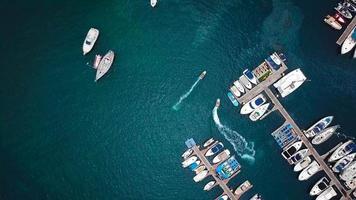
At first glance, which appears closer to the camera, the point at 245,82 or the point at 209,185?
the point at 209,185

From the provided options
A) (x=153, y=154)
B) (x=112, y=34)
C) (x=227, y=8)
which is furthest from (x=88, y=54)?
(x=227, y=8)

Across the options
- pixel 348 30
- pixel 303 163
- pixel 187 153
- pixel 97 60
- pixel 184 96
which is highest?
pixel 97 60

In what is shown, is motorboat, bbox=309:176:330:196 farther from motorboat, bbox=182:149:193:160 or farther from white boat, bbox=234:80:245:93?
motorboat, bbox=182:149:193:160

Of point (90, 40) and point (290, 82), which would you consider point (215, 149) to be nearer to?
point (290, 82)

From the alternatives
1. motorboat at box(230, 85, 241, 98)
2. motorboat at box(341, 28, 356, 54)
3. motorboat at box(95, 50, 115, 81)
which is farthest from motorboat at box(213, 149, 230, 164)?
motorboat at box(341, 28, 356, 54)

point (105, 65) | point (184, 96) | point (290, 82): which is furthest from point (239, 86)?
point (105, 65)

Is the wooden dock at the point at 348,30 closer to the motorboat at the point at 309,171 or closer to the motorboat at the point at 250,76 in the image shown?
the motorboat at the point at 250,76
